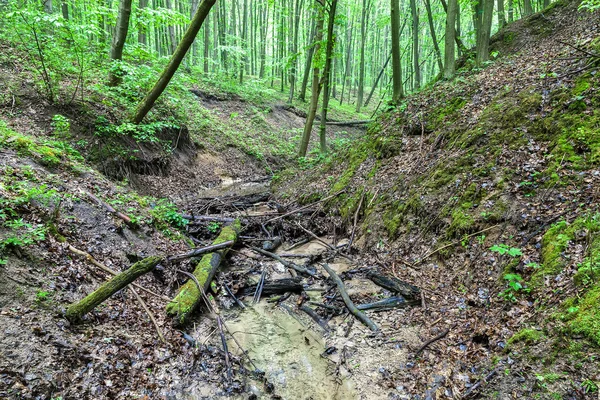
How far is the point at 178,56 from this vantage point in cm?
908

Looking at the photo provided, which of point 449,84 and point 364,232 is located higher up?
point 449,84

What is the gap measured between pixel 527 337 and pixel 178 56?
390 inches

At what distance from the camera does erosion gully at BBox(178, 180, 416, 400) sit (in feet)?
13.3

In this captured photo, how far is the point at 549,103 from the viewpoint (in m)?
6.30

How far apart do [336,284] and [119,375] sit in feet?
12.7

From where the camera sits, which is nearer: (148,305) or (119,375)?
(119,375)

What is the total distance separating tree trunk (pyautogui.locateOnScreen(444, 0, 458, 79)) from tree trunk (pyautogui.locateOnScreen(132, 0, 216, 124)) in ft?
23.8

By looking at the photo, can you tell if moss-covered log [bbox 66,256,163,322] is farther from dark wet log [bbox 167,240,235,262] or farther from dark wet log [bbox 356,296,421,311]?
dark wet log [bbox 356,296,421,311]

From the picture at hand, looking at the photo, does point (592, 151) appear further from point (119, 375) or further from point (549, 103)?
point (119, 375)

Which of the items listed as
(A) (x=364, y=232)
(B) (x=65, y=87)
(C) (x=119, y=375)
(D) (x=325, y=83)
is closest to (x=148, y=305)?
(C) (x=119, y=375)

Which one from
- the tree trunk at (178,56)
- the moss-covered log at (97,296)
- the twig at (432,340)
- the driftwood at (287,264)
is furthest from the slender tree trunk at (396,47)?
the moss-covered log at (97,296)

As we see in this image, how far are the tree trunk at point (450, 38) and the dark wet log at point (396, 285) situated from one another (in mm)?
8251

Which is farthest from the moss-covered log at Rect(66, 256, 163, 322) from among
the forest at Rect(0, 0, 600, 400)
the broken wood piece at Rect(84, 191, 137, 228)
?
the broken wood piece at Rect(84, 191, 137, 228)

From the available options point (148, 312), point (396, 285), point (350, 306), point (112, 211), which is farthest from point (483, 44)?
point (148, 312)
